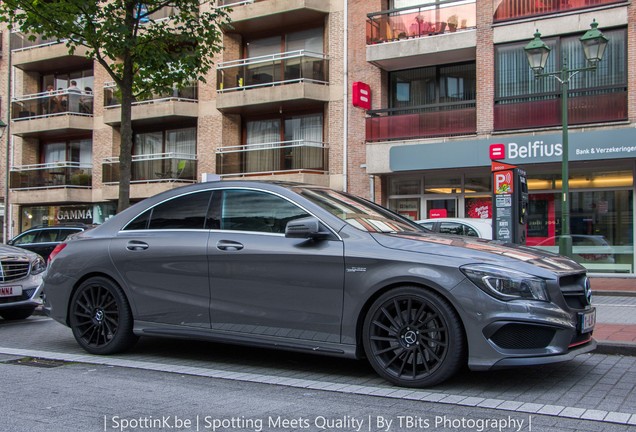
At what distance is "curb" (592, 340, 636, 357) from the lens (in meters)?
6.21

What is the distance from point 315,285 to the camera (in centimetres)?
527

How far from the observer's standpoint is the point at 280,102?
22.9 meters

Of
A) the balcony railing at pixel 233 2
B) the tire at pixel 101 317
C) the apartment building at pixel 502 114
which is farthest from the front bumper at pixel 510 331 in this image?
the balcony railing at pixel 233 2

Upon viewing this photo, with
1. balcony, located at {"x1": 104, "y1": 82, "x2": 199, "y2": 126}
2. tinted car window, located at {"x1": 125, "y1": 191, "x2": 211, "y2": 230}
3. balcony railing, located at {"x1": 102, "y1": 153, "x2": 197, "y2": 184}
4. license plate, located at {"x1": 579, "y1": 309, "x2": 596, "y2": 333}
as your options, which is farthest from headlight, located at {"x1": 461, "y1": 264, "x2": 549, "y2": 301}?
balcony, located at {"x1": 104, "y1": 82, "x2": 199, "y2": 126}

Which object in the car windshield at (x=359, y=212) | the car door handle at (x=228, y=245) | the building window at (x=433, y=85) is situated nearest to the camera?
the car windshield at (x=359, y=212)

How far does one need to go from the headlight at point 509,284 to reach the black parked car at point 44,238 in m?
14.4

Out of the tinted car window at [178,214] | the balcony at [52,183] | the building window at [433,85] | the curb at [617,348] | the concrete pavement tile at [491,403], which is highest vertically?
the building window at [433,85]

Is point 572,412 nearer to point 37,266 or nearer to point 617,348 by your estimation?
point 617,348

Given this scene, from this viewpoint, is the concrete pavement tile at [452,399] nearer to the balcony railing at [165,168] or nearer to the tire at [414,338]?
the tire at [414,338]

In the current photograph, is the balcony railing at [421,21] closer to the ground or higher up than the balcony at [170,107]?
higher up

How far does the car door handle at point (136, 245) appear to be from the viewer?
617cm

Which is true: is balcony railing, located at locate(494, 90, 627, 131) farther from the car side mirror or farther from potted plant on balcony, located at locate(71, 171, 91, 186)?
potted plant on balcony, located at locate(71, 171, 91, 186)

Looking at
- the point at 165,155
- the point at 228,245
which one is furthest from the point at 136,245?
the point at 165,155

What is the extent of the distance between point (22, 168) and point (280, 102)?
12982 millimetres
